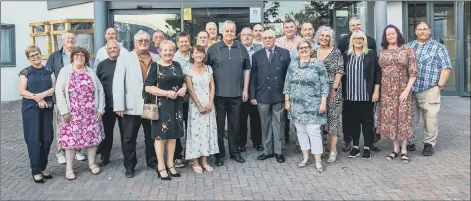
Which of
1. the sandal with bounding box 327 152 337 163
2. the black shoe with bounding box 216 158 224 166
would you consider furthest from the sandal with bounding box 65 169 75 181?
the sandal with bounding box 327 152 337 163

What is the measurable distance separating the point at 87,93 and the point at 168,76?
1.06 metres

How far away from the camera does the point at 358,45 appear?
6.20 meters

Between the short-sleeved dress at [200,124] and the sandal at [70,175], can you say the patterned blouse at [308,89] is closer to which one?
the short-sleeved dress at [200,124]

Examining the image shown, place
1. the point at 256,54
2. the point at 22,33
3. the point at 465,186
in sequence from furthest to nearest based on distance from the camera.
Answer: the point at 22,33 < the point at 256,54 < the point at 465,186

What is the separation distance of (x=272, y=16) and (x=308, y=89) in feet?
18.2

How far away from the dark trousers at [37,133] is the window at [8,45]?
9626 mm

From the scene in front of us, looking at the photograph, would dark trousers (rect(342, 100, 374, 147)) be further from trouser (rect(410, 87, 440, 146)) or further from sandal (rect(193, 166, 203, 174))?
sandal (rect(193, 166, 203, 174))

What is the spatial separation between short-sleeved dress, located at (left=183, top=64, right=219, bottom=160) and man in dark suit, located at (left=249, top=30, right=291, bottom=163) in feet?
2.33

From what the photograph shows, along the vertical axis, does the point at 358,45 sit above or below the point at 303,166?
above

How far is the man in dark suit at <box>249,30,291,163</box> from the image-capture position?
20.7 feet

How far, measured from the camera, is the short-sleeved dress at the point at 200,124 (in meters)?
5.93

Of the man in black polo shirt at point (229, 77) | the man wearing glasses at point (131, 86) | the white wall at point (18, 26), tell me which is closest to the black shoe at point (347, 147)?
the man in black polo shirt at point (229, 77)

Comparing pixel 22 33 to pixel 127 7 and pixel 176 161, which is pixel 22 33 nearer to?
pixel 127 7

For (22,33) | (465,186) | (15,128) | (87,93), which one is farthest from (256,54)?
(22,33)
